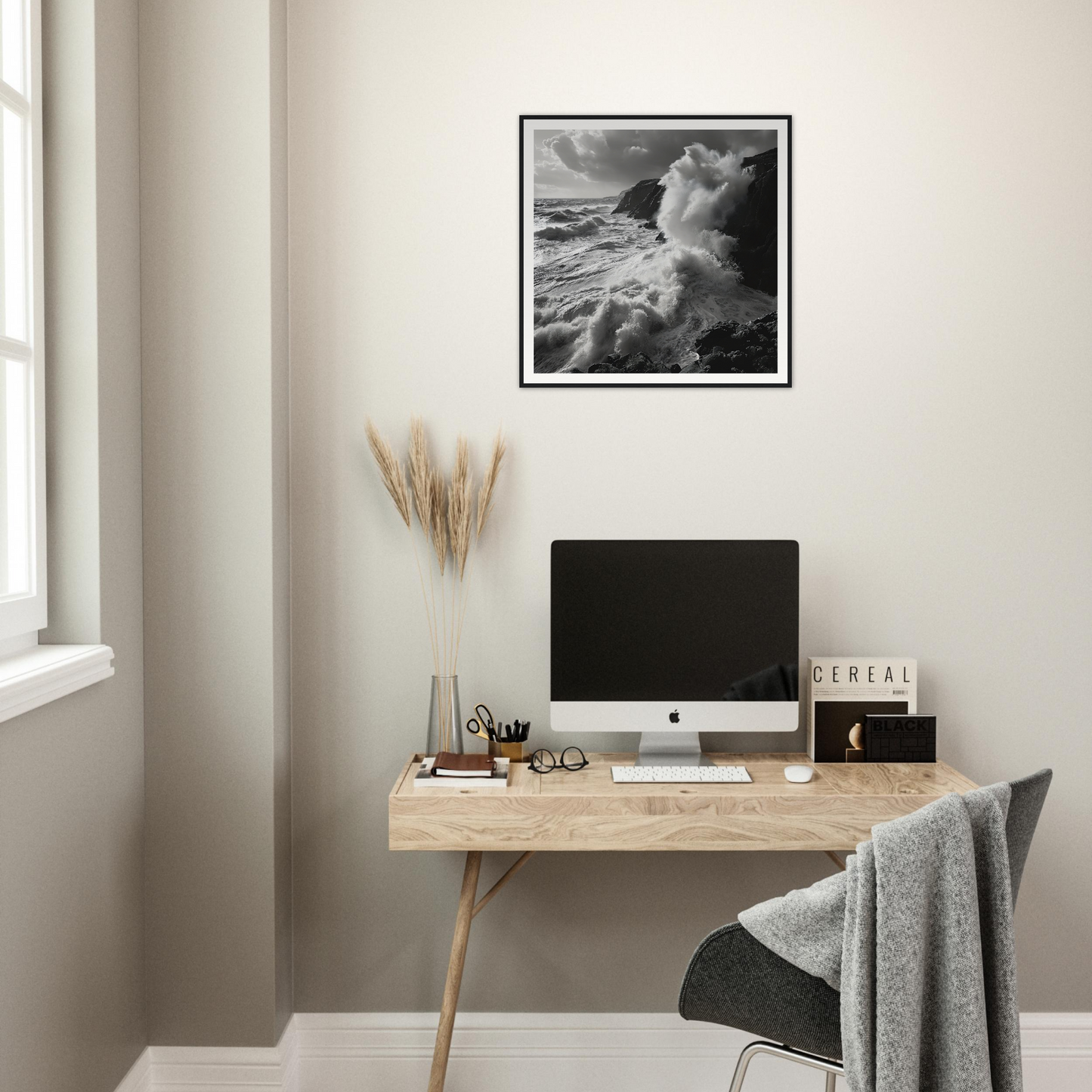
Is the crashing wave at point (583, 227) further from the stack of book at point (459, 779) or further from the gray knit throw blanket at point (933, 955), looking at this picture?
the gray knit throw blanket at point (933, 955)

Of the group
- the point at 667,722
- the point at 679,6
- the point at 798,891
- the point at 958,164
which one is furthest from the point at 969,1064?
the point at 679,6

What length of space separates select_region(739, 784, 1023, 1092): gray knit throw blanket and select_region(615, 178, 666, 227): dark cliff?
147cm

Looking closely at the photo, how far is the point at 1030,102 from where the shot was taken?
2180 mm

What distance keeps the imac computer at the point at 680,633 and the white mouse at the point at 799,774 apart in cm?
11

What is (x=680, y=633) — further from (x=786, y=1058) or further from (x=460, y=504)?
(x=786, y=1058)

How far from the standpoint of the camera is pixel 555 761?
2137 mm

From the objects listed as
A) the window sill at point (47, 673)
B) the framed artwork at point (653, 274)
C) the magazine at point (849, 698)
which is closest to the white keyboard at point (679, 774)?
the magazine at point (849, 698)

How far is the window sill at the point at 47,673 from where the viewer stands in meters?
1.47

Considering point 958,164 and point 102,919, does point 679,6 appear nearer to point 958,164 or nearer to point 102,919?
point 958,164

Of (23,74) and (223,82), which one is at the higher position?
(223,82)

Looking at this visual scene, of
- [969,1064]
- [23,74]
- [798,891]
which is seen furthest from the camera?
[23,74]

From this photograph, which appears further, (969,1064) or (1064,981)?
(1064,981)

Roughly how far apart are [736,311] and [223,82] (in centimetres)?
126

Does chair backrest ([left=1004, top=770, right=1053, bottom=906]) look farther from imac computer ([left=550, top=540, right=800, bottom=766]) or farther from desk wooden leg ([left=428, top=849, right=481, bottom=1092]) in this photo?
desk wooden leg ([left=428, top=849, right=481, bottom=1092])
